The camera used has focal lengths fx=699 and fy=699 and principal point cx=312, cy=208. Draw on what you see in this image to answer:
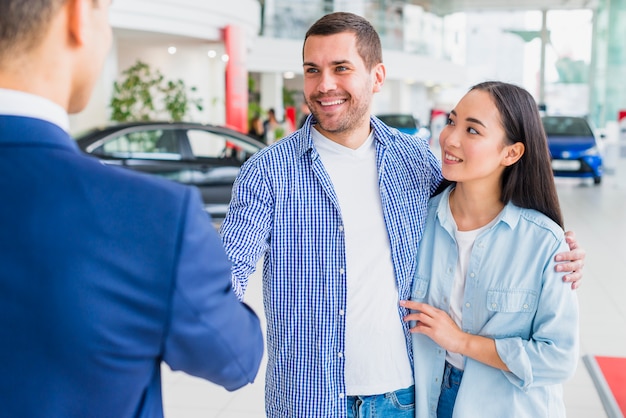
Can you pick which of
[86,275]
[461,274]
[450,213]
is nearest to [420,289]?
[461,274]

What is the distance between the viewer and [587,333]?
4816 millimetres

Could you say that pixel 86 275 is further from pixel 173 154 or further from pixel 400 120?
pixel 400 120

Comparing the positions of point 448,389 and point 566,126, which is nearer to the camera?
point 448,389

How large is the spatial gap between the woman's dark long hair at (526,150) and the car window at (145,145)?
661cm

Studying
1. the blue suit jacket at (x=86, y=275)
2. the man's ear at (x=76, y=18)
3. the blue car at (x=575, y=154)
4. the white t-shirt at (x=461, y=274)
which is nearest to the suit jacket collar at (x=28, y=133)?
the blue suit jacket at (x=86, y=275)

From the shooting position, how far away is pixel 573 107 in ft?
113

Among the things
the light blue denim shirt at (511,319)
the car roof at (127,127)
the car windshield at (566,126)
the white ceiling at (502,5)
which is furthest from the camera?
the white ceiling at (502,5)

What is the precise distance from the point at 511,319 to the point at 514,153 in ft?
1.37

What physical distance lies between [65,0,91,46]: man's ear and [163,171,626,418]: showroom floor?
3087mm

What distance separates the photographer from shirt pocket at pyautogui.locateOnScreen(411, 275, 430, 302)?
1.81 m

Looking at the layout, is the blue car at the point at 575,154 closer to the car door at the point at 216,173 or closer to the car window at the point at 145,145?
the car door at the point at 216,173

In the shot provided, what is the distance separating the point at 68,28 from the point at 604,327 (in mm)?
4904

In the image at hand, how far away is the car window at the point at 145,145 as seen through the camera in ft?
25.7

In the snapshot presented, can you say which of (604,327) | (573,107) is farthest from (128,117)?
(573,107)
